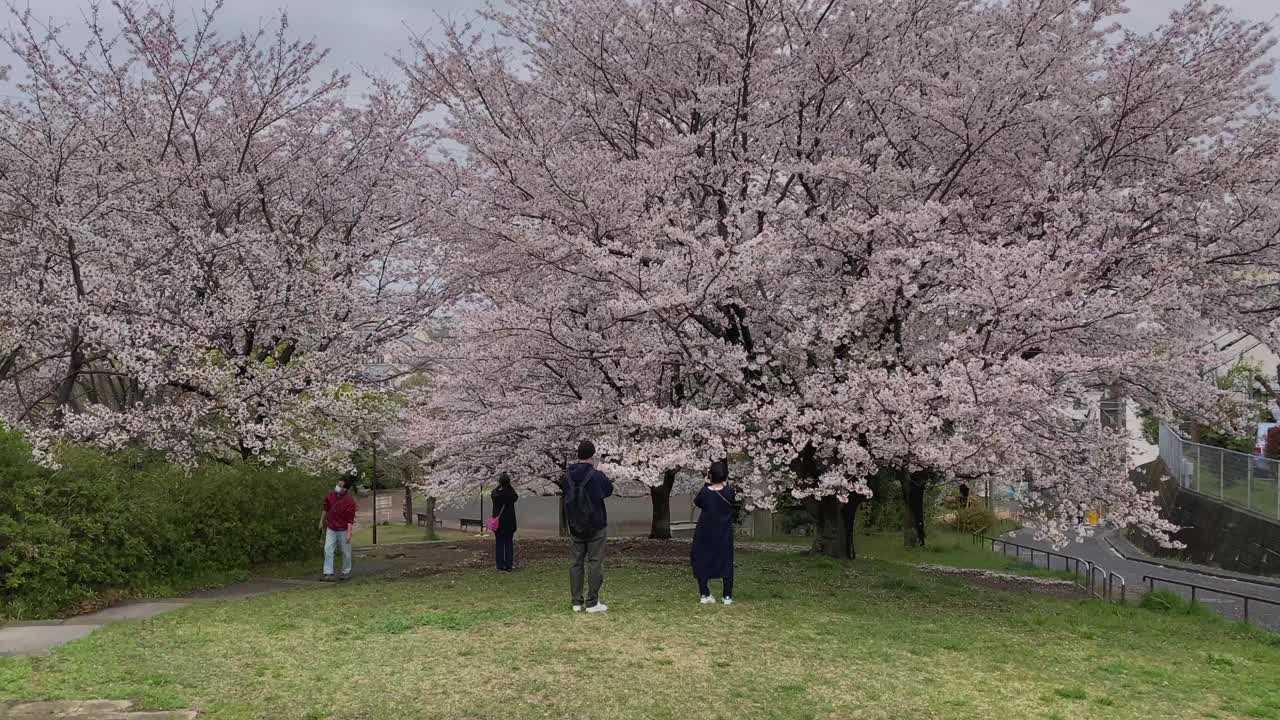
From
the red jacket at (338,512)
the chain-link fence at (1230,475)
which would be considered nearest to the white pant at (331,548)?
the red jacket at (338,512)

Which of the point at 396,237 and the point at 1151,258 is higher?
the point at 396,237

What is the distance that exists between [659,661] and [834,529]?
9.39 m

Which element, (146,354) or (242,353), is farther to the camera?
(242,353)

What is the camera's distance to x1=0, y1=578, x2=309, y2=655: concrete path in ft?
23.6

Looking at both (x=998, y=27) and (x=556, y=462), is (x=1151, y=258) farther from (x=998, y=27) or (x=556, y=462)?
(x=556, y=462)

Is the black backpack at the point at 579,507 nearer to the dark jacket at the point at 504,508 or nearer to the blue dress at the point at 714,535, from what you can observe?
the blue dress at the point at 714,535

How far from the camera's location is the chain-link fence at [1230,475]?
2025 cm

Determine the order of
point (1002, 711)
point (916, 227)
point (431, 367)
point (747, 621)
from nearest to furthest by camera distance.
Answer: point (1002, 711) → point (747, 621) → point (916, 227) → point (431, 367)

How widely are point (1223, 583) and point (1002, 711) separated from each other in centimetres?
1725

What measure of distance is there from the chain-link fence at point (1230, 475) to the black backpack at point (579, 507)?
18.0 m

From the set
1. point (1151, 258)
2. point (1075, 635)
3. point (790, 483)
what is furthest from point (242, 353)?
point (1151, 258)

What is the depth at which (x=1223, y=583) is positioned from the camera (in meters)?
19.4

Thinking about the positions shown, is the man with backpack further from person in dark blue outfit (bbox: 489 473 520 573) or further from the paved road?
the paved road

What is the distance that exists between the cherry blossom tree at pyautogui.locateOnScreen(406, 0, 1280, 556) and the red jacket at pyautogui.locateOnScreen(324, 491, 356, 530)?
2390 mm
